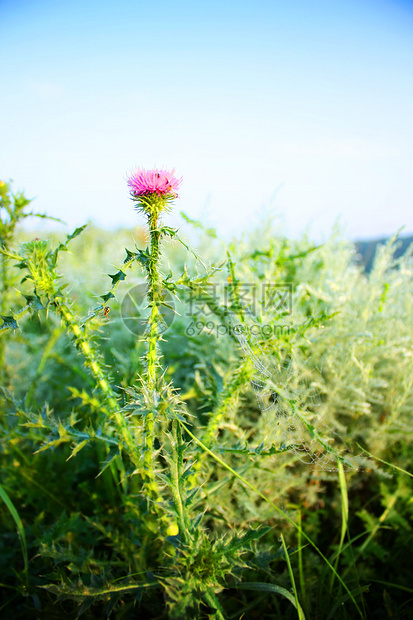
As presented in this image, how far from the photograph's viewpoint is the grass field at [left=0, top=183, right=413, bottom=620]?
1058 mm

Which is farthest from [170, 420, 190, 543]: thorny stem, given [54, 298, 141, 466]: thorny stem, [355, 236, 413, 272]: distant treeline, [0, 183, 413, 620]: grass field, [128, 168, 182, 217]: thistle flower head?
[355, 236, 413, 272]: distant treeline

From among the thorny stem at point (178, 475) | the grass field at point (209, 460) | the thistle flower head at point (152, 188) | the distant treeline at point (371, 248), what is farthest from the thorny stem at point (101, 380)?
the distant treeline at point (371, 248)

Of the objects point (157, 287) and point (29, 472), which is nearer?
point (157, 287)

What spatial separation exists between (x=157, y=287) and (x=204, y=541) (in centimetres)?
75

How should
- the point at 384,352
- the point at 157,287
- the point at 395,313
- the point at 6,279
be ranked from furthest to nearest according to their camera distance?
the point at 395,313 → the point at 384,352 → the point at 6,279 → the point at 157,287

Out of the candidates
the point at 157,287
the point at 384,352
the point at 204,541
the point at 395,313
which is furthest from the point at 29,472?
the point at 395,313

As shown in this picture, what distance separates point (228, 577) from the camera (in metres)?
1.35

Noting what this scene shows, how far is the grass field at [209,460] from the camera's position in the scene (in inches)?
41.6

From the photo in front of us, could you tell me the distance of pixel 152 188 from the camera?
0.97 meters

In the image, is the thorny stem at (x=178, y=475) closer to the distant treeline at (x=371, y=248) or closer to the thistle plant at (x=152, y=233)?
the thistle plant at (x=152, y=233)

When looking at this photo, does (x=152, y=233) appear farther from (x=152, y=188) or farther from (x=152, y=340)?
(x=152, y=340)

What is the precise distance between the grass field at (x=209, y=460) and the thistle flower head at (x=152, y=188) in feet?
0.21

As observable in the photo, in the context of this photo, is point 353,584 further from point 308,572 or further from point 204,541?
point 204,541

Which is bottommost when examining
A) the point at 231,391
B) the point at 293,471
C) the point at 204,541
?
the point at 293,471
